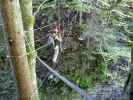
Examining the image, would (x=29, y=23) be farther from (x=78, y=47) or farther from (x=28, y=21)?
(x=78, y=47)

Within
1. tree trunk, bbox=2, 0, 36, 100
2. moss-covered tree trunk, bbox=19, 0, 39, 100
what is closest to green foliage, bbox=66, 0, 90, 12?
moss-covered tree trunk, bbox=19, 0, 39, 100

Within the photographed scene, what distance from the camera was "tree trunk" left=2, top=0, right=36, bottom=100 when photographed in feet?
5.23

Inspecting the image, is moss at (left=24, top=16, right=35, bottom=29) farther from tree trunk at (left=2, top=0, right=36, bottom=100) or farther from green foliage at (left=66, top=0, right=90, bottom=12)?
green foliage at (left=66, top=0, right=90, bottom=12)

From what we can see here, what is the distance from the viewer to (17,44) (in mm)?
1661

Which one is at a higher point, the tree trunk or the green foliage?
the green foliage

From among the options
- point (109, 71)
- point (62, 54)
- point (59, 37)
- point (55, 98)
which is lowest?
point (55, 98)

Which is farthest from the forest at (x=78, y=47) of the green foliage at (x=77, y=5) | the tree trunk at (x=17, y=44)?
the tree trunk at (x=17, y=44)

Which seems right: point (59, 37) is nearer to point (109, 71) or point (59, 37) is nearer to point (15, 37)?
point (109, 71)

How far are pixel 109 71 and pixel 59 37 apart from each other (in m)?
0.79

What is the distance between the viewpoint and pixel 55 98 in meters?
3.27

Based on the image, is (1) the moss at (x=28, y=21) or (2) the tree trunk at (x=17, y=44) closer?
(2) the tree trunk at (x=17, y=44)

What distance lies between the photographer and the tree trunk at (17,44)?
159cm

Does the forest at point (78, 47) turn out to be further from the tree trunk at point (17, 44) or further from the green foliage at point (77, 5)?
the tree trunk at point (17, 44)

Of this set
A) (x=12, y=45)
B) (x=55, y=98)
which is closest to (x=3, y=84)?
(x=55, y=98)
